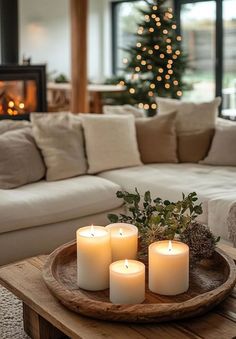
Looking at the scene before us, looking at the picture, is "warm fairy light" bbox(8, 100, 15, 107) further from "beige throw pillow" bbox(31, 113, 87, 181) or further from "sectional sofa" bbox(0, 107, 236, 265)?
"sectional sofa" bbox(0, 107, 236, 265)

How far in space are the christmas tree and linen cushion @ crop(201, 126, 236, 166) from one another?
2683 millimetres

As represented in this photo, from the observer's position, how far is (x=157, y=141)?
4.55m

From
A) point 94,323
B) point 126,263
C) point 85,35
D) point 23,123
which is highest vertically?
point 85,35

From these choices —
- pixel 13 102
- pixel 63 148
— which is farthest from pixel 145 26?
pixel 63 148

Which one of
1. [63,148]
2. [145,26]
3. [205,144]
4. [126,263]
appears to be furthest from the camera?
[145,26]

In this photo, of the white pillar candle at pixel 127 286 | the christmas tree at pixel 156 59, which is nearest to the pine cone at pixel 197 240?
the white pillar candle at pixel 127 286

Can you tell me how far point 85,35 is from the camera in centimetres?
636

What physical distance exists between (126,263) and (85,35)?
15.0ft

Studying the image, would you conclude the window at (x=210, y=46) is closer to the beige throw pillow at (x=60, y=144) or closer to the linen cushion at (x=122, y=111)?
the linen cushion at (x=122, y=111)

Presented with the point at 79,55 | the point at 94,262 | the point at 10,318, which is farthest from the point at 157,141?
the point at 94,262

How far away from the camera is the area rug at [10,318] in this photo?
2.67 m

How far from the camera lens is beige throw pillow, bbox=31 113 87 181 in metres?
4.06

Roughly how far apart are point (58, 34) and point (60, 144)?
5148 mm

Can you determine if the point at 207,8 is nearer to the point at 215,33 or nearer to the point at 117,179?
the point at 215,33
